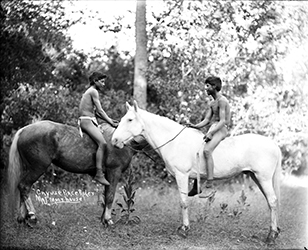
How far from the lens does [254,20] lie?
13.0 feet

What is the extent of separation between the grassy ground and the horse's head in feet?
2.25

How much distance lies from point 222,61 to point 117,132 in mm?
1426

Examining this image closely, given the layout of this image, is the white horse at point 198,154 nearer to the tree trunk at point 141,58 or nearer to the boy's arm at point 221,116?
the boy's arm at point 221,116

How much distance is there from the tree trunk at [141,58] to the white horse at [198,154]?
1.89ft

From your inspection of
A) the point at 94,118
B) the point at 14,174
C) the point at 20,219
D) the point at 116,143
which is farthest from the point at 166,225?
the point at 14,174

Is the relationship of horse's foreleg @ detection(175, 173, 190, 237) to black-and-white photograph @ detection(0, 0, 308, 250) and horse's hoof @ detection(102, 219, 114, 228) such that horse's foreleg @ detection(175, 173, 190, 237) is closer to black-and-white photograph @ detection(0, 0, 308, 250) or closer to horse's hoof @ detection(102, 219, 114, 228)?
black-and-white photograph @ detection(0, 0, 308, 250)

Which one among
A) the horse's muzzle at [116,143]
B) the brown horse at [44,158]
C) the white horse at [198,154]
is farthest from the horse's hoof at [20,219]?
the white horse at [198,154]

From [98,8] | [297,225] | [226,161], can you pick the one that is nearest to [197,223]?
[226,161]

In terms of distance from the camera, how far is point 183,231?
3.28m

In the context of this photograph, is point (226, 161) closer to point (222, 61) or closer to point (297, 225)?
point (297, 225)

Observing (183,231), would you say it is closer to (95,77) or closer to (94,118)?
(94,118)

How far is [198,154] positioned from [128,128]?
575mm

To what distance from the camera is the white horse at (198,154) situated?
10.9ft

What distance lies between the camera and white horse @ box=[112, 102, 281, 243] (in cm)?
332
